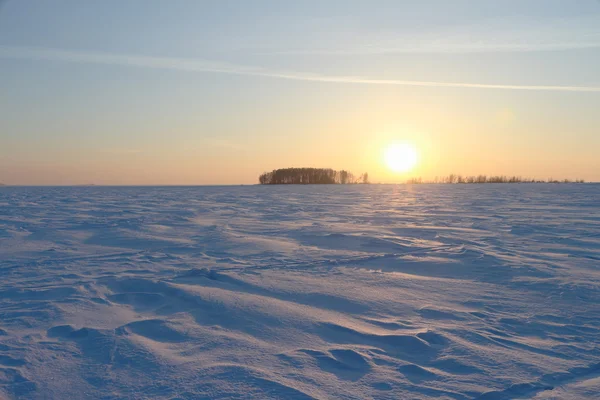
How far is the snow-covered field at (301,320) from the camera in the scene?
2053mm

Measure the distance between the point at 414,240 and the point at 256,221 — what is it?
3874 mm

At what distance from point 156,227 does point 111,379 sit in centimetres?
632

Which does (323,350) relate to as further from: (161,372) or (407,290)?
(407,290)

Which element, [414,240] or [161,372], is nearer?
[161,372]

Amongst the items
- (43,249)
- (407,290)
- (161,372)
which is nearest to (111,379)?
(161,372)

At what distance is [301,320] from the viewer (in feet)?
9.61

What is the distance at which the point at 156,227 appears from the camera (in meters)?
8.12

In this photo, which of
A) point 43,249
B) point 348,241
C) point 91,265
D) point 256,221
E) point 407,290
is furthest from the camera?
point 256,221

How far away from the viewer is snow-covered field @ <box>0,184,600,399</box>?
2053mm

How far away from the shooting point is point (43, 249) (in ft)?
18.6

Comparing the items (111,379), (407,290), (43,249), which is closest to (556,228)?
(407,290)

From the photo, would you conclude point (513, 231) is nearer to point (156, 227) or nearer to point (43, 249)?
point (156, 227)

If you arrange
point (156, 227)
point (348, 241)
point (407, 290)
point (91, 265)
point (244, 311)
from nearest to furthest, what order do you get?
1. point (244, 311)
2. point (407, 290)
3. point (91, 265)
4. point (348, 241)
5. point (156, 227)

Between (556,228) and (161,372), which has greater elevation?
(556,228)
